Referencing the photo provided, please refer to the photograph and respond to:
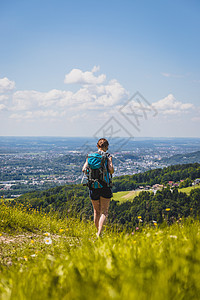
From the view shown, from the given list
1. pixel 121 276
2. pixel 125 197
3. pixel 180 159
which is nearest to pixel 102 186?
pixel 121 276

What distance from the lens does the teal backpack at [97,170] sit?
521 centimetres

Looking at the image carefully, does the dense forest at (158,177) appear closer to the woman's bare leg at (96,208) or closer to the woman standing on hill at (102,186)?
the woman's bare leg at (96,208)

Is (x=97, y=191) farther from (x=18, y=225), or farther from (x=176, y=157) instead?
(x=176, y=157)

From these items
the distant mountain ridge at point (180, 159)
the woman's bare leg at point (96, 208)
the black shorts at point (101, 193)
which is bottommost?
the distant mountain ridge at point (180, 159)

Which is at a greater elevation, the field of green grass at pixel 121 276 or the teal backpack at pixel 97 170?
the teal backpack at pixel 97 170

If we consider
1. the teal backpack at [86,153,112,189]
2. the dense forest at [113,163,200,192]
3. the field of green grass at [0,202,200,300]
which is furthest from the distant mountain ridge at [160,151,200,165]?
the field of green grass at [0,202,200,300]

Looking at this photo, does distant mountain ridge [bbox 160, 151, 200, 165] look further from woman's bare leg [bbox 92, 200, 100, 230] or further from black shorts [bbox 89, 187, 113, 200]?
black shorts [bbox 89, 187, 113, 200]

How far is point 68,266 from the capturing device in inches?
91.7

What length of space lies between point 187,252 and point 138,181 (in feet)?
156

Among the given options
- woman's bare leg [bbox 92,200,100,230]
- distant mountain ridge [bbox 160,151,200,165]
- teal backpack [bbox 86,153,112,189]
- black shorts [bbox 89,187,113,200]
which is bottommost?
distant mountain ridge [bbox 160,151,200,165]

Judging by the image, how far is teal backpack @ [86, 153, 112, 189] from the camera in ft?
17.1

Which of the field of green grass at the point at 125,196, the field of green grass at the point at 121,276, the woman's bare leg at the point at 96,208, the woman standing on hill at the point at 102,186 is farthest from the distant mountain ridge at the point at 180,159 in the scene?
the field of green grass at the point at 121,276

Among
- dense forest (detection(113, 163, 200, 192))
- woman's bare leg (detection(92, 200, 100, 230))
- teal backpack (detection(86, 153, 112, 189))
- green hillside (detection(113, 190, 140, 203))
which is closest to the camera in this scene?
teal backpack (detection(86, 153, 112, 189))

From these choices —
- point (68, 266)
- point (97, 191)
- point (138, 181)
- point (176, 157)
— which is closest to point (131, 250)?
point (68, 266)
